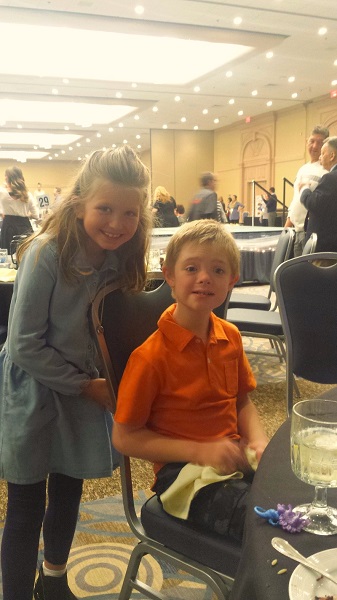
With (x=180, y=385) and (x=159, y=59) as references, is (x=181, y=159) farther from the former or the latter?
(x=180, y=385)

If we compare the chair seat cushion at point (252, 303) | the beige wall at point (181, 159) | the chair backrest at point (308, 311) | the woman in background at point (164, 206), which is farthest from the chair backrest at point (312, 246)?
the beige wall at point (181, 159)

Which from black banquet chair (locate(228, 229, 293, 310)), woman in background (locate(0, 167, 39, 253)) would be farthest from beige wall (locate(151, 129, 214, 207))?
black banquet chair (locate(228, 229, 293, 310))

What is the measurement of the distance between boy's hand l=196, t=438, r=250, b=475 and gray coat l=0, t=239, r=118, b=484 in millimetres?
347

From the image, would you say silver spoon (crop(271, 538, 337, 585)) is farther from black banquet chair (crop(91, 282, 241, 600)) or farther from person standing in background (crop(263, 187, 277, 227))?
person standing in background (crop(263, 187, 277, 227))

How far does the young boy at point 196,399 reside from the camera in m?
1.07

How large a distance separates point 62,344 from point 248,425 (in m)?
0.48

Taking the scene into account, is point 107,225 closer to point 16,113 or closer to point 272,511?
point 272,511

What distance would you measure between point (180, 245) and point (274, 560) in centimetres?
76

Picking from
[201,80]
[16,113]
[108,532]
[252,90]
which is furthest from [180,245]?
[16,113]

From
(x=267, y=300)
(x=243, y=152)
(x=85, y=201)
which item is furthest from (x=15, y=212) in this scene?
(x=243, y=152)

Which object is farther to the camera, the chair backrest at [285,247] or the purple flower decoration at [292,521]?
the chair backrest at [285,247]

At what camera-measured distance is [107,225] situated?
1228 millimetres

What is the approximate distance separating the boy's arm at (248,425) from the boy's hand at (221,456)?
0.14 metres

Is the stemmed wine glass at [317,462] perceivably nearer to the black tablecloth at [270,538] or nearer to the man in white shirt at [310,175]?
the black tablecloth at [270,538]
